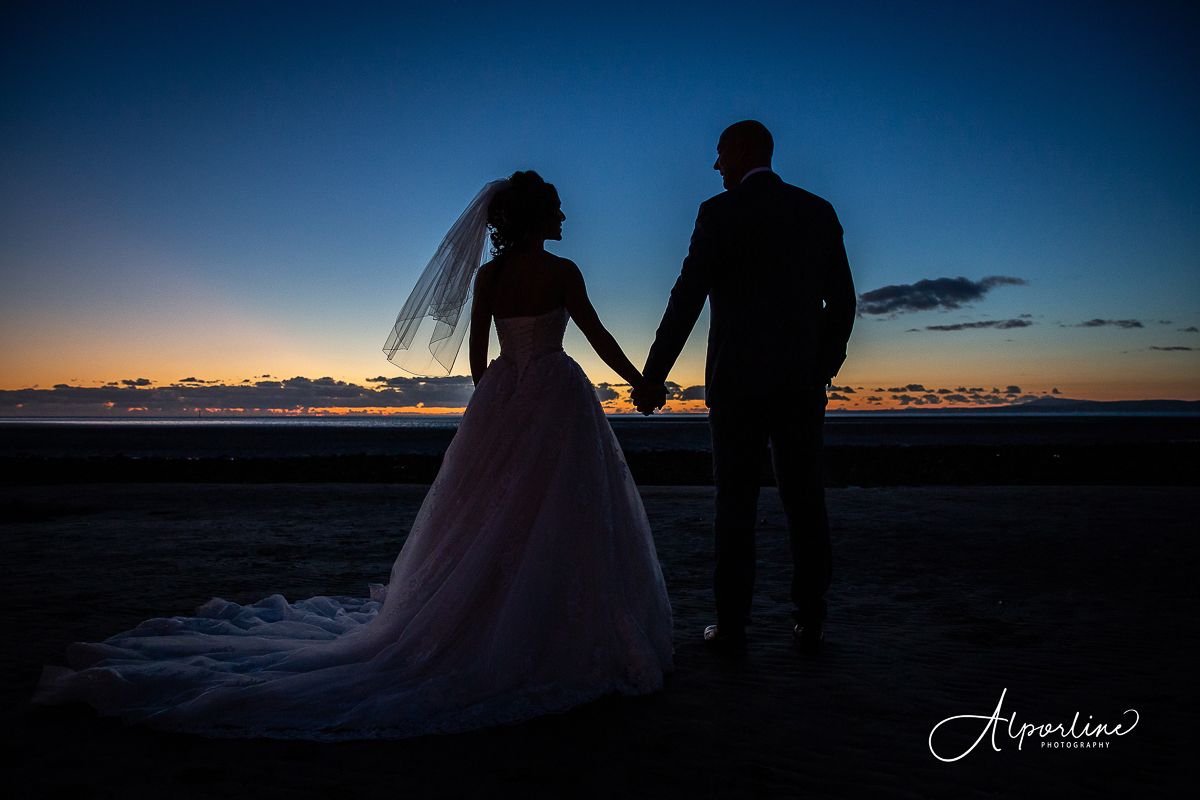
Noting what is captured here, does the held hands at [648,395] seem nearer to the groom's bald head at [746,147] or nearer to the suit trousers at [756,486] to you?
the suit trousers at [756,486]

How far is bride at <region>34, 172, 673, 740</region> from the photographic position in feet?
11.0

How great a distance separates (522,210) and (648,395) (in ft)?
4.18

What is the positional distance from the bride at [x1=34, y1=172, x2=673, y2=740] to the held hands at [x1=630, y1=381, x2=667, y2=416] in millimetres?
99

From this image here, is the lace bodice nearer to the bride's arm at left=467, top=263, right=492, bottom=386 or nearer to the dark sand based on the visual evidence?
the bride's arm at left=467, top=263, right=492, bottom=386

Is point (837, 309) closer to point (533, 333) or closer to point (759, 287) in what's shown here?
point (759, 287)

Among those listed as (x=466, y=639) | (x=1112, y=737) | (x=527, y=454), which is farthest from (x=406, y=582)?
(x=1112, y=737)

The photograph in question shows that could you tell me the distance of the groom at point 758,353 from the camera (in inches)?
168

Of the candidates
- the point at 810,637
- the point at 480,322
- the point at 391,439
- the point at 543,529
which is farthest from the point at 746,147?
the point at 391,439

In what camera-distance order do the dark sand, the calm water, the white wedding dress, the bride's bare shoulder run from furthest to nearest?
the calm water → the bride's bare shoulder → the white wedding dress → the dark sand

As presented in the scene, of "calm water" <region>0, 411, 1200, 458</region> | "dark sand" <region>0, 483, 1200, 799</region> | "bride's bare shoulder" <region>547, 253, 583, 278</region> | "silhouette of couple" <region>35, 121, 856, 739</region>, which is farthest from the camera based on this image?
"calm water" <region>0, 411, 1200, 458</region>

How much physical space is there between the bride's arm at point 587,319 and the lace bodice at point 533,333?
10 cm

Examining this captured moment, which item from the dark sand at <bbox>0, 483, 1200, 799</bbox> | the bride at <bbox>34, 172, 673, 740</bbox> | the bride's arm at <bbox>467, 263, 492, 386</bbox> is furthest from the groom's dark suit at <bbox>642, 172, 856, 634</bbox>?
the bride's arm at <bbox>467, 263, 492, 386</bbox>

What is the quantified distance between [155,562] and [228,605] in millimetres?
3799

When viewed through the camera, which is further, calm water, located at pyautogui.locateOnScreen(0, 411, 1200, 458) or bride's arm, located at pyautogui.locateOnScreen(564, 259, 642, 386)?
calm water, located at pyautogui.locateOnScreen(0, 411, 1200, 458)
